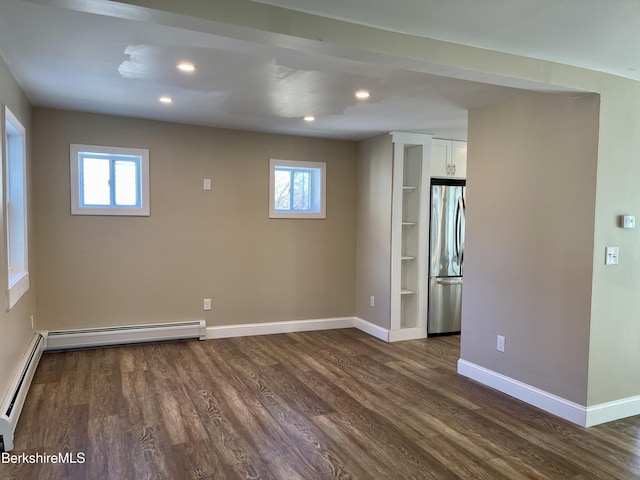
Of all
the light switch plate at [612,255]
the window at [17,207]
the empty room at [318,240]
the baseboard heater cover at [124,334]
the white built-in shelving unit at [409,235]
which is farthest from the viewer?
the white built-in shelving unit at [409,235]

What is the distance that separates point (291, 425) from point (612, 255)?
238 centimetres

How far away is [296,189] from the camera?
539 centimetres

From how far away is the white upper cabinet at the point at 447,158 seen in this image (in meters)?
5.08

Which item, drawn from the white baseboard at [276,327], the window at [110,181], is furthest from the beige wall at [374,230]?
the window at [110,181]

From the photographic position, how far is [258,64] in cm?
276

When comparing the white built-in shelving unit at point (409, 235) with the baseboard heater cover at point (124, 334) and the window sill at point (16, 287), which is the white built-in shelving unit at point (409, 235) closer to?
the baseboard heater cover at point (124, 334)

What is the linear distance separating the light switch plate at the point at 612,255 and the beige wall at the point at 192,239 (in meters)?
3.09

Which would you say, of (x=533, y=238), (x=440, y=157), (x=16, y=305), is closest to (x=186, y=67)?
(x=16, y=305)

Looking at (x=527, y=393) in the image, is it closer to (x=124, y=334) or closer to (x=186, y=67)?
(x=186, y=67)

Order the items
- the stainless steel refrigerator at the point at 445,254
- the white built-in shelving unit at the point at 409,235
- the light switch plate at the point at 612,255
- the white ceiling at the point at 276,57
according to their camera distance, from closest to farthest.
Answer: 1. the white ceiling at the point at 276,57
2. the light switch plate at the point at 612,255
3. the white built-in shelving unit at the point at 409,235
4. the stainless steel refrigerator at the point at 445,254

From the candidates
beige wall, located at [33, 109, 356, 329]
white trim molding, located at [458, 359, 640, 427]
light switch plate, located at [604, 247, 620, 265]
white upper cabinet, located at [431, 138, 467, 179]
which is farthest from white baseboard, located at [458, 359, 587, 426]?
white upper cabinet, located at [431, 138, 467, 179]

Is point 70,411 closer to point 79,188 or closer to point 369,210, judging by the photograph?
point 79,188

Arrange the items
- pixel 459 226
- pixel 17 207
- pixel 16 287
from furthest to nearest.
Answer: pixel 459 226
pixel 17 207
pixel 16 287

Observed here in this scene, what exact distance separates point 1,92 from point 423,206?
3.93 m
